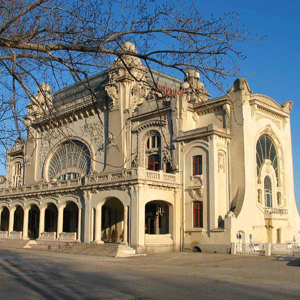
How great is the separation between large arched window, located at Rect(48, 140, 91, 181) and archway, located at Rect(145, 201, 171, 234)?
904 centimetres

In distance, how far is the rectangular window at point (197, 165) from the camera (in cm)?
3266

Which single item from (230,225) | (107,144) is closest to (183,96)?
(107,144)

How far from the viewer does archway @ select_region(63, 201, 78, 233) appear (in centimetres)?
4291

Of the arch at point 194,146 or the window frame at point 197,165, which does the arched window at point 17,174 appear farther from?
the window frame at point 197,165

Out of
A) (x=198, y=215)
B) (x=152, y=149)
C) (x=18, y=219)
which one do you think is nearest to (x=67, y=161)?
(x=18, y=219)

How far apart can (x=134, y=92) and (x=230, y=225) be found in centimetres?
1488

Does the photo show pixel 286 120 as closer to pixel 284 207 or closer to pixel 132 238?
pixel 284 207

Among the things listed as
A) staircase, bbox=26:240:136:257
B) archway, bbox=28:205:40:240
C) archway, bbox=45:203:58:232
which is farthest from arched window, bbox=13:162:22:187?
staircase, bbox=26:240:136:257

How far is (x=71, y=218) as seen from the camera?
43438mm

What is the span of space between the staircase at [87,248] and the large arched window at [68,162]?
27.6ft

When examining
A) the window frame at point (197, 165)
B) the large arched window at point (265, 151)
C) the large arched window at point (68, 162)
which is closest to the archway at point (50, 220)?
the large arched window at point (68, 162)

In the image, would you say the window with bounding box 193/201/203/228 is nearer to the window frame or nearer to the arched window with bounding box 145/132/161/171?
the window frame

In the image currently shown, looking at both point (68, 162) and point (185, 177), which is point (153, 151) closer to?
point (185, 177)

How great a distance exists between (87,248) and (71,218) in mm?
12118
